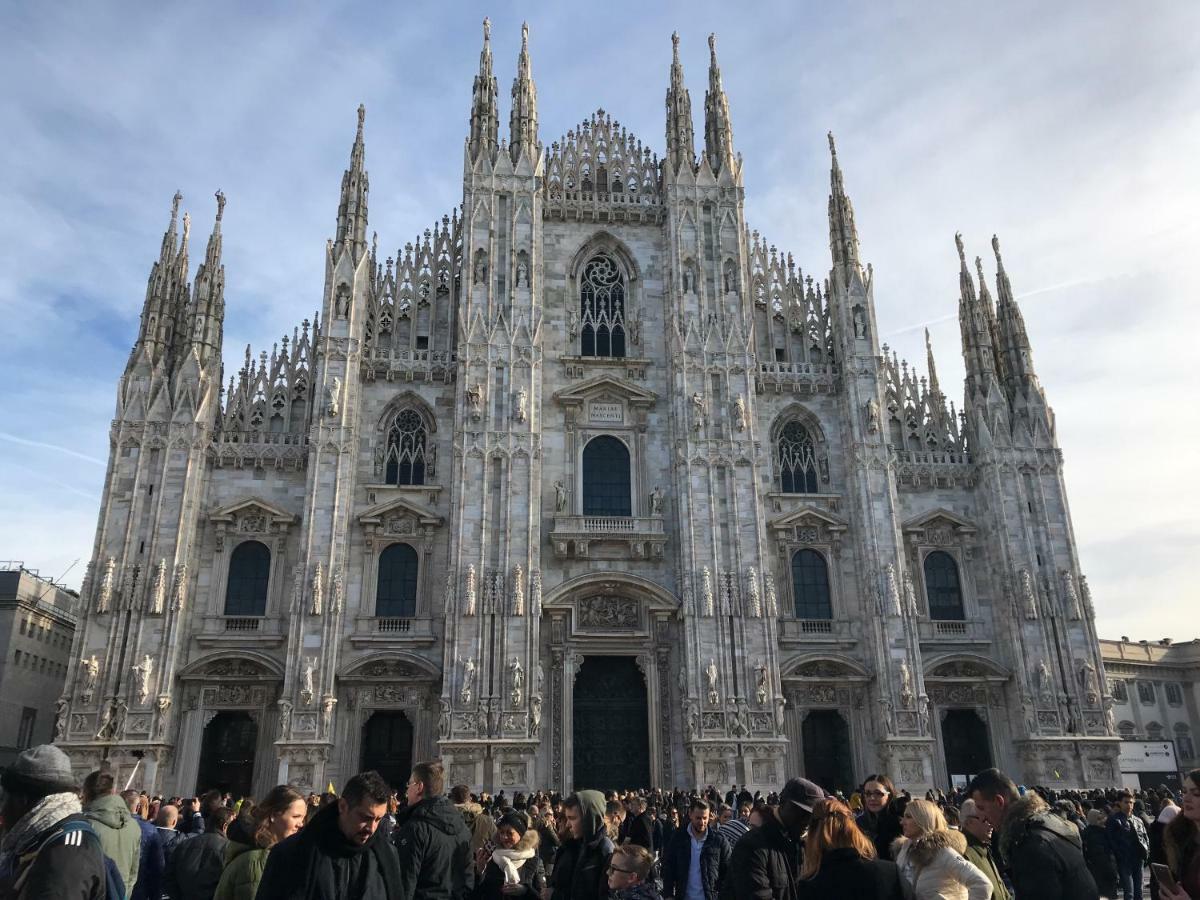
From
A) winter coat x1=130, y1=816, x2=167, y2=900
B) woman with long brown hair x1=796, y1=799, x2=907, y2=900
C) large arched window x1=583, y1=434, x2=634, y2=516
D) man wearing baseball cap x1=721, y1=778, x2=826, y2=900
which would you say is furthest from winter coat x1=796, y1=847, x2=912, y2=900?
large arched window x1=583, y1=434, x2=634, y2=516

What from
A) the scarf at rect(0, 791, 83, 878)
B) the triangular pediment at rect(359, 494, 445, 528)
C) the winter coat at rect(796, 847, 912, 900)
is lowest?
the winter coat at rect(796, 847, 912, 900)

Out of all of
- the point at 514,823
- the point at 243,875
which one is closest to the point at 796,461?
the point at 514,823

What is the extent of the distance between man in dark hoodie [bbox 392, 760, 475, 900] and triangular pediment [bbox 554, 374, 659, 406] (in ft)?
83.9

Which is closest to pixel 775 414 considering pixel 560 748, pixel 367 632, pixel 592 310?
pixel 592 310

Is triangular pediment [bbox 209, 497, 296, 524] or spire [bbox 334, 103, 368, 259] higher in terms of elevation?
spire [bbox 334, 103, 368, 259]

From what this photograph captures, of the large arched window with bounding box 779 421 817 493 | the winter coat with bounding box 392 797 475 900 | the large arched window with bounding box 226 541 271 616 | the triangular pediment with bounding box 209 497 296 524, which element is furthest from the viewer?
the large arched window with bounding box 779 421 817 493

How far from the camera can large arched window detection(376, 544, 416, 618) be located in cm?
2998

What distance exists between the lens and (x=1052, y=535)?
31.9m

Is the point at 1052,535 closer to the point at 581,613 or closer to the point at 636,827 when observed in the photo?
the point at 581,613

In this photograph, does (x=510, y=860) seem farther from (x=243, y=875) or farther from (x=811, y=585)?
(x=811, y=585)

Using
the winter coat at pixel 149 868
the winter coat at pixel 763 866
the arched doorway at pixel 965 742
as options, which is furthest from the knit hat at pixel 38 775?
the arched doorway at pixel 965 742

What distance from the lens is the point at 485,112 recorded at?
115ft

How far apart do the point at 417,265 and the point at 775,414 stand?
45.0 ft

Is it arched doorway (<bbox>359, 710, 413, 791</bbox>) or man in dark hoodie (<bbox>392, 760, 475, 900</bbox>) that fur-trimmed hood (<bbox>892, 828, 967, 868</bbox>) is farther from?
arched doorway (<bbox>359, 710, 413, 791</bbox>)
